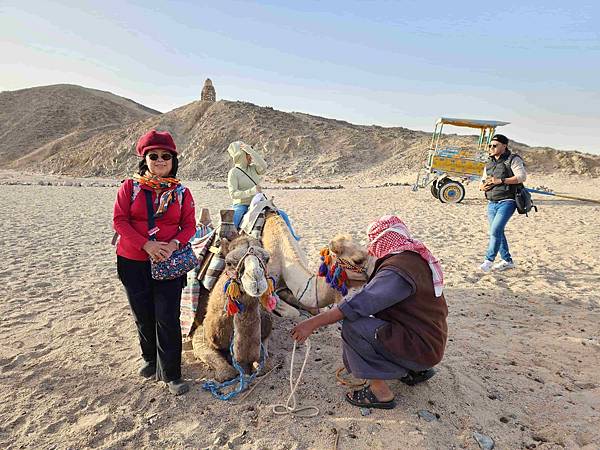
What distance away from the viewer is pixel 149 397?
2904 millimetres

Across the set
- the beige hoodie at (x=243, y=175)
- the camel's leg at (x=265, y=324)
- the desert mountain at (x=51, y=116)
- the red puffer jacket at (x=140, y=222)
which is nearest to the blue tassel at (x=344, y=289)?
the camel's leg at (x=265, y=324)

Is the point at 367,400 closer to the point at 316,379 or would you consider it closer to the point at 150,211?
→ the point at 316,379

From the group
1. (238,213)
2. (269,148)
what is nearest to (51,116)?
(269,148)

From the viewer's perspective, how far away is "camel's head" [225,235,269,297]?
8.07 feet

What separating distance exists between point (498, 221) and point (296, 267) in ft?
11.2

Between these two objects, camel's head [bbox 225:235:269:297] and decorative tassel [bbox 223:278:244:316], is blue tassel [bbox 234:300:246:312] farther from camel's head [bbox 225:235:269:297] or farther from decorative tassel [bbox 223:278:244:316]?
camel's head [bbox 225:235:269:297]

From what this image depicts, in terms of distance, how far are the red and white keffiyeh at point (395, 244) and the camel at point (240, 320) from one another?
0.75m

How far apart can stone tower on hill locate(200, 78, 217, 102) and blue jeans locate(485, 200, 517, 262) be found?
42.9m

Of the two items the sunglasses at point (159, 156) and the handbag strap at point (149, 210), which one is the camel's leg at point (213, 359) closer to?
the handbag strap at point (149, 210)

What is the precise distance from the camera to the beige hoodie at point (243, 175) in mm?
5199

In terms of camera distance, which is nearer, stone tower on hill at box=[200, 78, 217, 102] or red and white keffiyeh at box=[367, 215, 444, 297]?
red and white keffiyeh at box=[367, 215, 444, 297]

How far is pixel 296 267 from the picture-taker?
11.4 feet

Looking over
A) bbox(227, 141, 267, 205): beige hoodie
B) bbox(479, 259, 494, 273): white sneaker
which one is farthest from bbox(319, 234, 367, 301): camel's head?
bbox(479, 259, 494, 273): white sneaker

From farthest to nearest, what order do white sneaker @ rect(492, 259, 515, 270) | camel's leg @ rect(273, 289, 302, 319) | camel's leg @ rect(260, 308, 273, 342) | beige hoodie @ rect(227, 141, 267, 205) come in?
1. white sneaker @ rect(492, 259, 515, 270)
2. beige hoodie @ rect(227, 141, 267, 205)
3. camel's leg @ rect(273, 289, 302, 319)
4. camel's leg @ rect(260, 308, 273, 342)
